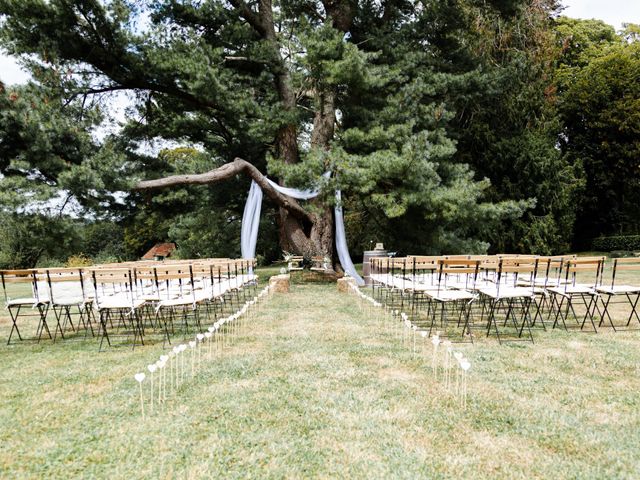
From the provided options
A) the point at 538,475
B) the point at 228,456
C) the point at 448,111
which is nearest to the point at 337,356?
the point at 228,456

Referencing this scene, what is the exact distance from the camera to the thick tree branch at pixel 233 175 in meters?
12.5

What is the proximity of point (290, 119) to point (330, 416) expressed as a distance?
11.1 metres

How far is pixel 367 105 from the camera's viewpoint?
14047mm

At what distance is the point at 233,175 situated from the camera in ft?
44.9

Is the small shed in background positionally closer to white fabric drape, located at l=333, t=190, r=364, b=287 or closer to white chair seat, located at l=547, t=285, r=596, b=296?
white fabric drape, located at l=333, t=190, r=364, b=287

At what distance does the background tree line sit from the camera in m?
10.5

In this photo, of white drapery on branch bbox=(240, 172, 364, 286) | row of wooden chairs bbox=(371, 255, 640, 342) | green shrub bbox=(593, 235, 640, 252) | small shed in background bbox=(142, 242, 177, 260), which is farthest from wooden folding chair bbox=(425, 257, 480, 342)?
small shed in background bbox=(142, 242, 177, 260)

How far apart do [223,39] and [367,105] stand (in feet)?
14.6

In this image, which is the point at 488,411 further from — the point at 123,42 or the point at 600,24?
the point at 600,24

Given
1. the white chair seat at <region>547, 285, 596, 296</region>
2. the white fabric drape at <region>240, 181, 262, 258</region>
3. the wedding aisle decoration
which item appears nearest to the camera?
the wedding aisle decoration

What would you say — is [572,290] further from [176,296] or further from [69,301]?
[69,301]

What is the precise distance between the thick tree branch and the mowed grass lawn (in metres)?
7.61

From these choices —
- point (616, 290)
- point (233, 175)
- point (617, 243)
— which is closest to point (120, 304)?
point (616, 290)

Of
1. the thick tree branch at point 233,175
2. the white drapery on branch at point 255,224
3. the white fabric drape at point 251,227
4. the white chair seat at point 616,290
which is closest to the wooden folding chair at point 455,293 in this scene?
the white chair seat at point 616,290
